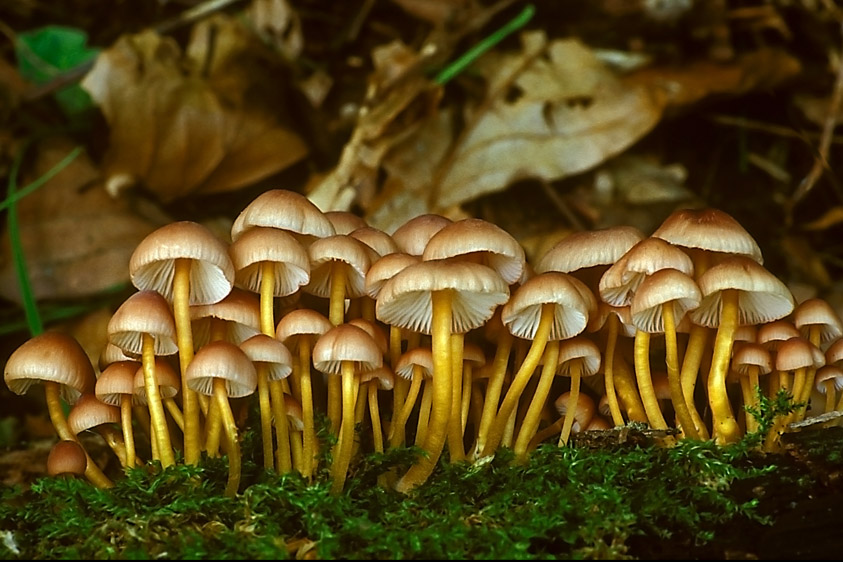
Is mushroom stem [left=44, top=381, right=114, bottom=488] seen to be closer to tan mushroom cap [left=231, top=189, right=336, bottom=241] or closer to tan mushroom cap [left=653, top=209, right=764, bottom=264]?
tan mushroom cap [left=231, top=189, right=336, bottom=241]

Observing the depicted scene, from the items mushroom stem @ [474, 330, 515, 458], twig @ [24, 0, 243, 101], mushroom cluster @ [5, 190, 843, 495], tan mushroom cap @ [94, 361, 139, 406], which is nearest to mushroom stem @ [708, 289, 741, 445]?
mushroom cluster @ [5, 190, 843, 495]

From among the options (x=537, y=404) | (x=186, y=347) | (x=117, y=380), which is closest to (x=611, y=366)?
(x=537, y=404)

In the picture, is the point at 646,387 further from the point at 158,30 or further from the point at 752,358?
the point at 158,30

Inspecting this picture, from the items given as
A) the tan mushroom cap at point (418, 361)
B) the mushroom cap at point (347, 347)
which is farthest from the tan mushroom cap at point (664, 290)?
the mushroom cap at point (347, 347)

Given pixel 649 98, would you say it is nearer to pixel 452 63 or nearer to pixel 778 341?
pixel 452 63

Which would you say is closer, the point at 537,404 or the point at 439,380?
the point at 439,380

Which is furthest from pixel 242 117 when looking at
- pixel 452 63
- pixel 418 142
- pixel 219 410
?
pixel 219 410
